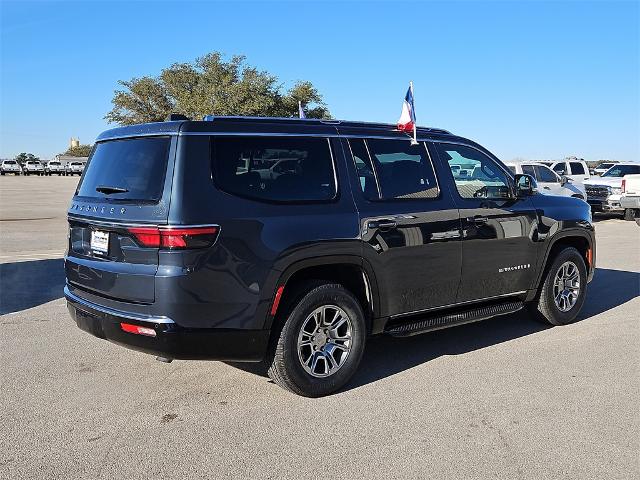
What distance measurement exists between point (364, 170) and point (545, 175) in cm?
1553

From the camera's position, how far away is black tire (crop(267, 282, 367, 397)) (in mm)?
4262

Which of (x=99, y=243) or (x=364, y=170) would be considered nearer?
(x=99, y=243)

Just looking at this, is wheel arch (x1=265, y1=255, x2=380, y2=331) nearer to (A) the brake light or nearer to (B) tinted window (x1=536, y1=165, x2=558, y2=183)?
(A) the brake light

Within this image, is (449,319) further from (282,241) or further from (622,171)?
(622,171)

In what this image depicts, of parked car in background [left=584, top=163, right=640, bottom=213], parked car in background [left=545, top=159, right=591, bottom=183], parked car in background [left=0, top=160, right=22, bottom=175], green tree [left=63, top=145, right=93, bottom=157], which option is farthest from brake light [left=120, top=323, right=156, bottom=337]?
green tree [left=63, top=145, right=93, bottom=157]

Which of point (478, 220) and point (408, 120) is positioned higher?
point (408, 120)

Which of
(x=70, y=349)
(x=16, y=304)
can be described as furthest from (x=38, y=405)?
(x=16, y=304)

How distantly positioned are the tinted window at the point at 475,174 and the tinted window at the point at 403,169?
0.28 meters

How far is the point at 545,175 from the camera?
61.6 ft

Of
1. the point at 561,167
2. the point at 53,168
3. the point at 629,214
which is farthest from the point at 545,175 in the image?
the point at 53,168

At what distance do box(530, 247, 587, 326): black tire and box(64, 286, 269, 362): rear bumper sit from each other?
3302 mm

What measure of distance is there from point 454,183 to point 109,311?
301 cm

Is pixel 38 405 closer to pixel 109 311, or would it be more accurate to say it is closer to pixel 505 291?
pixel 109 311

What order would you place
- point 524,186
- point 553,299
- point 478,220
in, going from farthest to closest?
point 553,299
point 524,186
point 478,220
